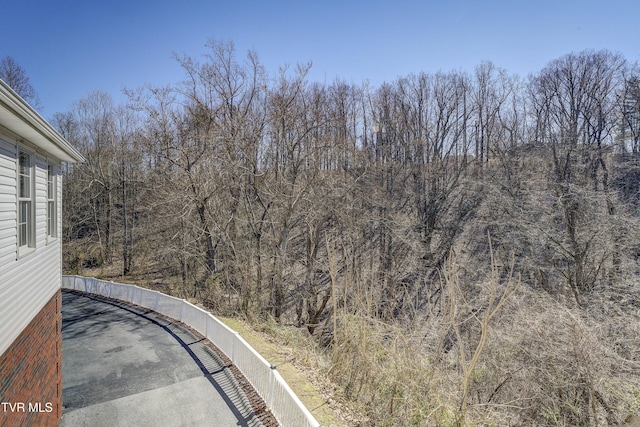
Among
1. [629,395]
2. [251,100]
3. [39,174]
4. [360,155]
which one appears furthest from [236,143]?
[629,395]

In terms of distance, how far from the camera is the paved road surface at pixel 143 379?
6863 millimetres

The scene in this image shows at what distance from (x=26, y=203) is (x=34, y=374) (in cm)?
261

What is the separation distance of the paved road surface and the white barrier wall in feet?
1.32

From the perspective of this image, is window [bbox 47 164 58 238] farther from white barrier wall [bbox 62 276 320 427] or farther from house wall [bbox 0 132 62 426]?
white barrier wall [bbox 62 276 320 427]

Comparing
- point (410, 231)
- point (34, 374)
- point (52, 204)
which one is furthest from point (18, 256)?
point (410, 231)

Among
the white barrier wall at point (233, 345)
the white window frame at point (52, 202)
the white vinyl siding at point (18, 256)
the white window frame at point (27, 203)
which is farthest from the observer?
the white window frame at point (52, 202)

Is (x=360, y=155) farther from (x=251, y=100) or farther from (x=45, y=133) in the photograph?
(x=45, y=133)

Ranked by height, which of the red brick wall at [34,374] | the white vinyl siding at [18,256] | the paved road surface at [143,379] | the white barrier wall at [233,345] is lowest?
the paved road surface at [143,379]

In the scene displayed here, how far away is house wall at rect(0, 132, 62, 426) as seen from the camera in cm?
406

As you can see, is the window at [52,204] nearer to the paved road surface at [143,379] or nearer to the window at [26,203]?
the window at [26,203]

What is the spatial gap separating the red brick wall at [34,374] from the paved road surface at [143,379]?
101cm

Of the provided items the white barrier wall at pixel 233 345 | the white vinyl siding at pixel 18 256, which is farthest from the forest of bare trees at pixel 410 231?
the white vinyl siding at pixel 18 256

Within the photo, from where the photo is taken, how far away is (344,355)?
7.93 meters

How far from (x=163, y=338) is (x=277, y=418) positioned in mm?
6535
